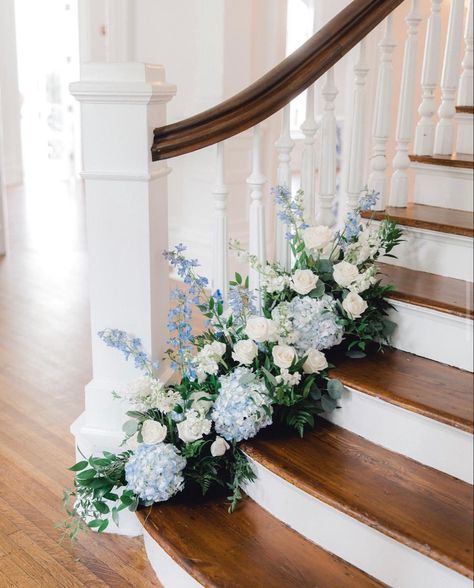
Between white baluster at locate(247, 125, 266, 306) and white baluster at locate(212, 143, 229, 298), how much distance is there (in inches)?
3.2

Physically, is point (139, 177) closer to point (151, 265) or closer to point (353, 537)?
point (151, 265)

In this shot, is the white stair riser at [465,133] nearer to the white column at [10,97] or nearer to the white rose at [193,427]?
the white rose at [193,427]

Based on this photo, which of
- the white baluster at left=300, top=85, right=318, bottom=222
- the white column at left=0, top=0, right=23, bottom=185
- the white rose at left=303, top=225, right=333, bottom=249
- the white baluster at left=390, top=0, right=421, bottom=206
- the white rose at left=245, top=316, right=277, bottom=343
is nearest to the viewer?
the white rose at left=245, top=316, right=277, bottom=343

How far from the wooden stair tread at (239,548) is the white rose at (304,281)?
62 cm

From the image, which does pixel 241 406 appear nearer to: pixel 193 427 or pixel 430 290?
pixel 193 427

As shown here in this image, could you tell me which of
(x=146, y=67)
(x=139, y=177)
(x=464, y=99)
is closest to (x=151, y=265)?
(x=139, y=177)

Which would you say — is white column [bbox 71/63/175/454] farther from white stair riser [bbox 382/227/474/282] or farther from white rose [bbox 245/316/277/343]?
white stair riser [bbox 382/227/474/282]

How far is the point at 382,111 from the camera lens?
2.56 meters

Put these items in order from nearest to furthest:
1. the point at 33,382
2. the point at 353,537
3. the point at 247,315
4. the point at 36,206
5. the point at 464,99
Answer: the point at 353,537
the point at 247,315
the point at 464,99
the point at 33,382
the point at 36,206

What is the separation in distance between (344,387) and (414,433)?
24 centimetres

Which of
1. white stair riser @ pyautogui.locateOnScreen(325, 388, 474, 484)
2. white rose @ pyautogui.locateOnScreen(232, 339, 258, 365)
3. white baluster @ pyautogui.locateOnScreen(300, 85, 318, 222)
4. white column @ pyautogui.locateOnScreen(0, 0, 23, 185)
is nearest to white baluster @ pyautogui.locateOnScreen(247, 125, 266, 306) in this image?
white baluster @ pyautogui.locateOnScreen(300, 85, 318, 222)

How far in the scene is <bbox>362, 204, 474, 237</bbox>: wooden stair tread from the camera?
2.40 meters

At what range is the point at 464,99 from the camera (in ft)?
9.65

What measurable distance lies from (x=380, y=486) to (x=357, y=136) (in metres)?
1.13
